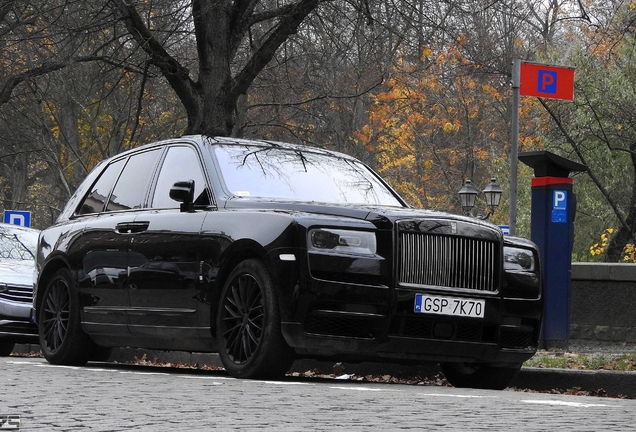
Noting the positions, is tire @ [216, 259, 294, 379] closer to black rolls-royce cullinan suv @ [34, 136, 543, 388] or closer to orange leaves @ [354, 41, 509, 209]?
black rolls-royce cullinan suv @ [34, 136, 543, 388]

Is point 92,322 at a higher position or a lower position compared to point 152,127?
lower

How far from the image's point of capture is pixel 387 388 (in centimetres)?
837

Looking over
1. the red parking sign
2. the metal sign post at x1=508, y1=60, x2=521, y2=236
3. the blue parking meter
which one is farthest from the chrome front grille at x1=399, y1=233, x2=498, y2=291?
the metal sign post at x1=508, y1=60, x2=521, y2=236

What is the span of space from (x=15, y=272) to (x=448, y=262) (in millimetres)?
8264

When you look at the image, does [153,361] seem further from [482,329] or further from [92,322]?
[482,329]

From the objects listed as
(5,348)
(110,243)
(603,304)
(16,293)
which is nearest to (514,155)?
(603,304)

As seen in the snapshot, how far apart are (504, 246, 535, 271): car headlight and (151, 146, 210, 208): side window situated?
7.52 feet

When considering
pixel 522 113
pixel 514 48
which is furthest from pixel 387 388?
pixel 522 113

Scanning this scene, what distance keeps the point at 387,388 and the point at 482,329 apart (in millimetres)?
1057

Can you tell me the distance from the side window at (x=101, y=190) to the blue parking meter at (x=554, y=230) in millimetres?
4453

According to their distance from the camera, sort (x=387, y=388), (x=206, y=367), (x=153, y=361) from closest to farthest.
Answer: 1. (x=387, y=388)
2. (x=206, y=367)
3. (x=153, y=361)

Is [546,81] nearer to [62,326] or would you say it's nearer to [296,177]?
[296,177]

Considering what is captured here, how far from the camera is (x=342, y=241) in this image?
873 cm

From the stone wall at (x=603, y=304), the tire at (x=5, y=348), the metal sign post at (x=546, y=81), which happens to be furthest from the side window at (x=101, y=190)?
the stone wall at (x=603, y=304)
